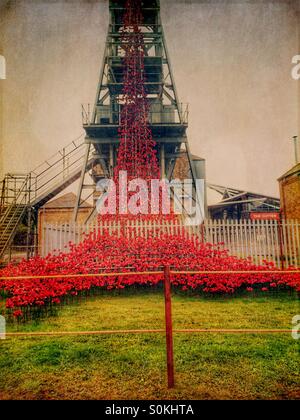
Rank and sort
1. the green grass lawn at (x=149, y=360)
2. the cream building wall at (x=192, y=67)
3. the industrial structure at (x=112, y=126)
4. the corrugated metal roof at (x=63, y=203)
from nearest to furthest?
the green grass lawn at (x=149, y=360)
the cream building wall at (x=192, y=67)
the industrial structure at (x=112, y=126)
the corrugated metal roof at (x=63, y=203)

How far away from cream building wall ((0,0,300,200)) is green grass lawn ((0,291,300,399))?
16.8ft

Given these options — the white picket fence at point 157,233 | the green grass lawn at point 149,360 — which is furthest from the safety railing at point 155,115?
the green grass lawn at point 149,360

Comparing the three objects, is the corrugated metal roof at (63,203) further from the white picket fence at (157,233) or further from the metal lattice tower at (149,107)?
the white picket fence at (157,233)

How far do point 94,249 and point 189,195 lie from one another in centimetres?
750

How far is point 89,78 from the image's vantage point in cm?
918

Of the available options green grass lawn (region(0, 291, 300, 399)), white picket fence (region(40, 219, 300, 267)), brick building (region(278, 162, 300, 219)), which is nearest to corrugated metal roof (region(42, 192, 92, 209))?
white picket fence (region(40, 219, 300, 267))

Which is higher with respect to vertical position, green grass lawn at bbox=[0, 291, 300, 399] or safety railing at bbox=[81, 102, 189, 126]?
safety railing at bbox=[81, 102, 189, 126]

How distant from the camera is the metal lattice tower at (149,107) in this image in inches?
459

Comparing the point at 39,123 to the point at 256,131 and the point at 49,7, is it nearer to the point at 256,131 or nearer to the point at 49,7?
the point at 49,7

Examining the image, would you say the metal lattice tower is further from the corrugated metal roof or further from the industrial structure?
the corrugated metal roof

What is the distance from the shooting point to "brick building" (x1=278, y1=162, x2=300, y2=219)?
528 inches

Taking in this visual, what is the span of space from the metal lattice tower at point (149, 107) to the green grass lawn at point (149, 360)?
784cm

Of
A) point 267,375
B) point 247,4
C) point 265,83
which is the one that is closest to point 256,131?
point 265,83

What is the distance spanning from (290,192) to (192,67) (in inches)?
325
